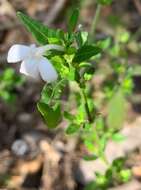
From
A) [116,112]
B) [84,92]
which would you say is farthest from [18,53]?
[116,112]

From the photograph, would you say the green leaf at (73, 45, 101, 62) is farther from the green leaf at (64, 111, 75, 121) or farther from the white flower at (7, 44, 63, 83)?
the green leaf at (64, 111, 75, 121)

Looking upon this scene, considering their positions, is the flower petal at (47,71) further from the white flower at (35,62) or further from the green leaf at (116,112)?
the green leaf at (116,112)

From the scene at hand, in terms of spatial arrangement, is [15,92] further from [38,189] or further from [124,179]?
[124,179]

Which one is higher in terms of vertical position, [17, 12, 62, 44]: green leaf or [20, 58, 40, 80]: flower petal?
[17, 12, 62, 44]: green leaf

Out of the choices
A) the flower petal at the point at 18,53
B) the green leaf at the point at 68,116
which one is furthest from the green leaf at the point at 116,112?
the flower petal at the point at 18,53

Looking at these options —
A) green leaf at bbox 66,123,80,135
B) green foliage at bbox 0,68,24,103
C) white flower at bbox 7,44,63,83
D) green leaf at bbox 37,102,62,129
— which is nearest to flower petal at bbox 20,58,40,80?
white flower at bbox 7,44,63,83

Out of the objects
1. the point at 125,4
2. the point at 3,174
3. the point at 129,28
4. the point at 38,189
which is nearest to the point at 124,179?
the point at 38,189

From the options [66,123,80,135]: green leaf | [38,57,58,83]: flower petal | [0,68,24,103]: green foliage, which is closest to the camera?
[38,57,58,83]: flower petal

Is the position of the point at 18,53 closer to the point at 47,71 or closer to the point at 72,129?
the point at 47,71
